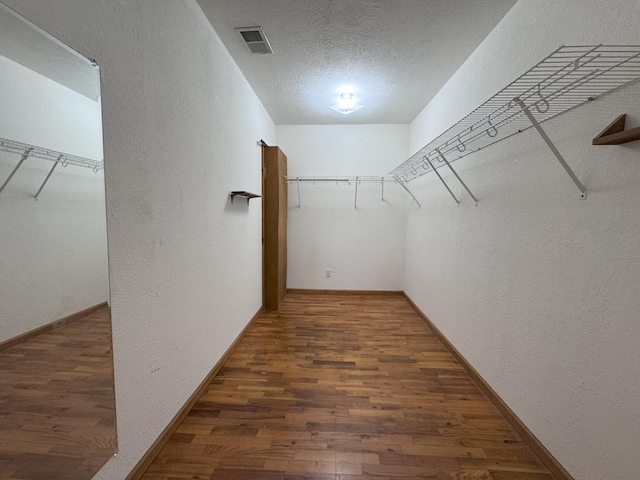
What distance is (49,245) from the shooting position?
2.77 ft

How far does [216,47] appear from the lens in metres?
1.93

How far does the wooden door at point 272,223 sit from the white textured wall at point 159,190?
3.53 ft

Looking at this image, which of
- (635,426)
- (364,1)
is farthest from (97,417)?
(364,1)

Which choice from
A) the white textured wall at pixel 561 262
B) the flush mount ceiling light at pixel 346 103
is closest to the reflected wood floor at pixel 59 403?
the white textured wall at pixel 561 262

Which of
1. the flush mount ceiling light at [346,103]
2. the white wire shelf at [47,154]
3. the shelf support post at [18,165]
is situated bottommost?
the shelf support post at [18,165]

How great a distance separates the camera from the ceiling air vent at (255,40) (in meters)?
1.87

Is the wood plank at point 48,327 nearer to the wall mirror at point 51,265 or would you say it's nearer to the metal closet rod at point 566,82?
the wall mirror at point 51,265

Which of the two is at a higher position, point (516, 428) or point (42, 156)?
point (42, 156)

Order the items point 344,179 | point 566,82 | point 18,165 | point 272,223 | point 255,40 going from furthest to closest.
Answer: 1. point 344,179
2. point 272,223
3. point 255,40
4. point 566,82
5. point 18,165

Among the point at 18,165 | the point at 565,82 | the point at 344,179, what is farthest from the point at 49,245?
the point at 344,179

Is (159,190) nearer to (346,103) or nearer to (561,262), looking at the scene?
(561,262)

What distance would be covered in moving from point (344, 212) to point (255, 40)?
2464 mm

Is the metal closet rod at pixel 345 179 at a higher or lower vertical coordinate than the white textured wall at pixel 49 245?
higher

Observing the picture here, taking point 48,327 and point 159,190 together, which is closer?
point 48,327
